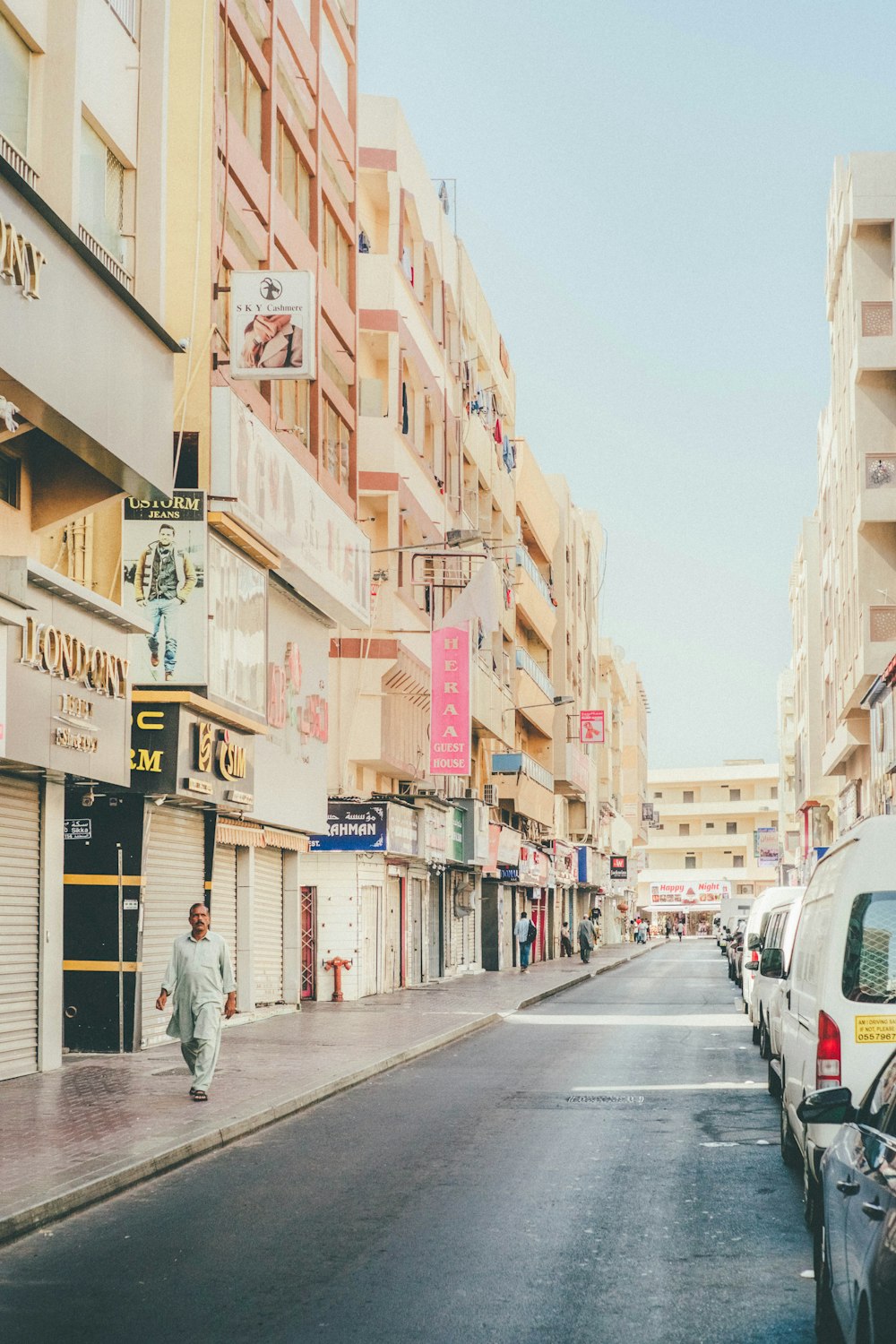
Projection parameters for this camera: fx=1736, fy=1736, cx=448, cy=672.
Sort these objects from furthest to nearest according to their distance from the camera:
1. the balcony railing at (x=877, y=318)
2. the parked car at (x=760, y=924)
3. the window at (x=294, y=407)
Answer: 1. the balcony railing at (x=877, y=318)
2. the window at (x=294, y=407)
3. the parked car at (x=760, y=924)

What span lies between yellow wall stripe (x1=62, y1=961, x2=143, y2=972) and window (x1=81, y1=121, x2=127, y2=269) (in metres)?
8.14

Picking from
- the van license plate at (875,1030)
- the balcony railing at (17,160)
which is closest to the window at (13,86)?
the balcony railing at (17,160)

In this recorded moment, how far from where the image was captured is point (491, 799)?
5325 centimetres

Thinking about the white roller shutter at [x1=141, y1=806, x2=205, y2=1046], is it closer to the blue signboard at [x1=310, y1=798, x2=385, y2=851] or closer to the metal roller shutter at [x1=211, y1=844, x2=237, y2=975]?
the metal roller shutter at [x1=211, y1=844, x2=237, y2=975]

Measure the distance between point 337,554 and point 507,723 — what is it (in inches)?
1022

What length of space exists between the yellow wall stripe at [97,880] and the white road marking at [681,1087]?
626 centimetres

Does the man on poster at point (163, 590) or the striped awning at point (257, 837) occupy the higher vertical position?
the man on poster at point (163, 590)

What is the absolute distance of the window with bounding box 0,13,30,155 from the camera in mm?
16156

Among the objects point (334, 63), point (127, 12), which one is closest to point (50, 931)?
point (127, 12)

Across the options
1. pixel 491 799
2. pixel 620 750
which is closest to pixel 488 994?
pixel 491 799

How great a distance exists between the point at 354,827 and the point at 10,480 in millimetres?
16644

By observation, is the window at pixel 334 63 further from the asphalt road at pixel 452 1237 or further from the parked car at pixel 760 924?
the asphalt road at pixel 452 1237

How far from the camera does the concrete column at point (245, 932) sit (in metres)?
27.1

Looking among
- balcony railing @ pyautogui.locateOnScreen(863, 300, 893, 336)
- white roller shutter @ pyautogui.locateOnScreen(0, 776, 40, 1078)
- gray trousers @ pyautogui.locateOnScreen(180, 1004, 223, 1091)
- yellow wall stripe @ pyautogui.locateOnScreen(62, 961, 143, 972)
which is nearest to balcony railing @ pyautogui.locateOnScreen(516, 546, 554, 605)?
balcony railing @ pyautogui.locateOnScreen(863, 300, 893, 336)
